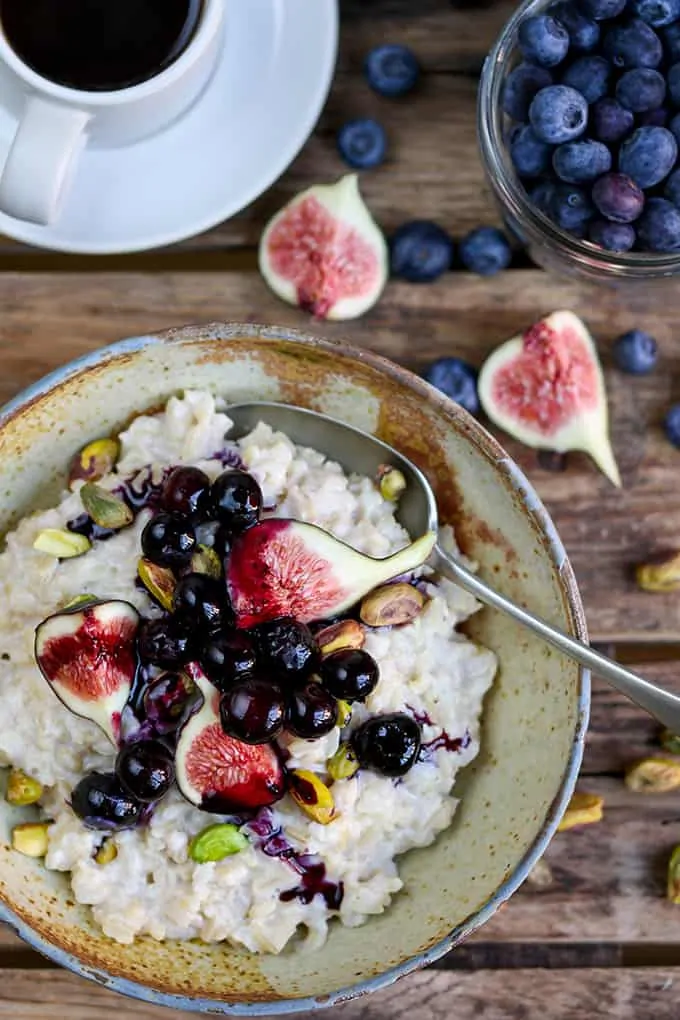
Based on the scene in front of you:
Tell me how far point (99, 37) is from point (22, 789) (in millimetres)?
1067

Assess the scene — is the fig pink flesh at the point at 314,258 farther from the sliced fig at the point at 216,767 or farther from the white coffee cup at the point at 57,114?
the sliced fig at the point at 216,767

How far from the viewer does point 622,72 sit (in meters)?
1.59

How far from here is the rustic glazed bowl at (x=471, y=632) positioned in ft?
4.62

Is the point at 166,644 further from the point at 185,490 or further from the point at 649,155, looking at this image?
the point at 649,155

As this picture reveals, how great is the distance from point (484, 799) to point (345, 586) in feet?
1.26

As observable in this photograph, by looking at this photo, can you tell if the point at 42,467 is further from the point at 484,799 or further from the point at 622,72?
the point at 622,72

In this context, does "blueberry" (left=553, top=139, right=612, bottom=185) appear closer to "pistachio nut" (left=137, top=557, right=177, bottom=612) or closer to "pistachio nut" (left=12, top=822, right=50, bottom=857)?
"pistachio nut" (left=137, top=557, right=177, bottom=612)

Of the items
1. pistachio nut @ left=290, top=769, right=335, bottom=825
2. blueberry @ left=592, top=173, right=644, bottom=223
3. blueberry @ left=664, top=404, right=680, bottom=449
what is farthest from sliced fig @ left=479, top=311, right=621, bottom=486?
pistachio nut @ left=290, top=769, right=335, bottom=825

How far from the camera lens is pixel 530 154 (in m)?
1.61

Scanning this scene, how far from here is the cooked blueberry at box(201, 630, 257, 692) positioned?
136cm

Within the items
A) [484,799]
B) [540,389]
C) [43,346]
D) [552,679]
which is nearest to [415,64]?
[540,389]

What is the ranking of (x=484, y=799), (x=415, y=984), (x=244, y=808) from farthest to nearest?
(x=415, y=984), (x=484, y=799), (x=244, y=808)

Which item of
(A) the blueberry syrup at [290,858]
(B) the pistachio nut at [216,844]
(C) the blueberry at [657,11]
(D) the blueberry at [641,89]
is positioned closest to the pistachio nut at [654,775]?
(A) the blueberry syrup at [290,858]

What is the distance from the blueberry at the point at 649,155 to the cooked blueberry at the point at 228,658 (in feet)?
2.84
